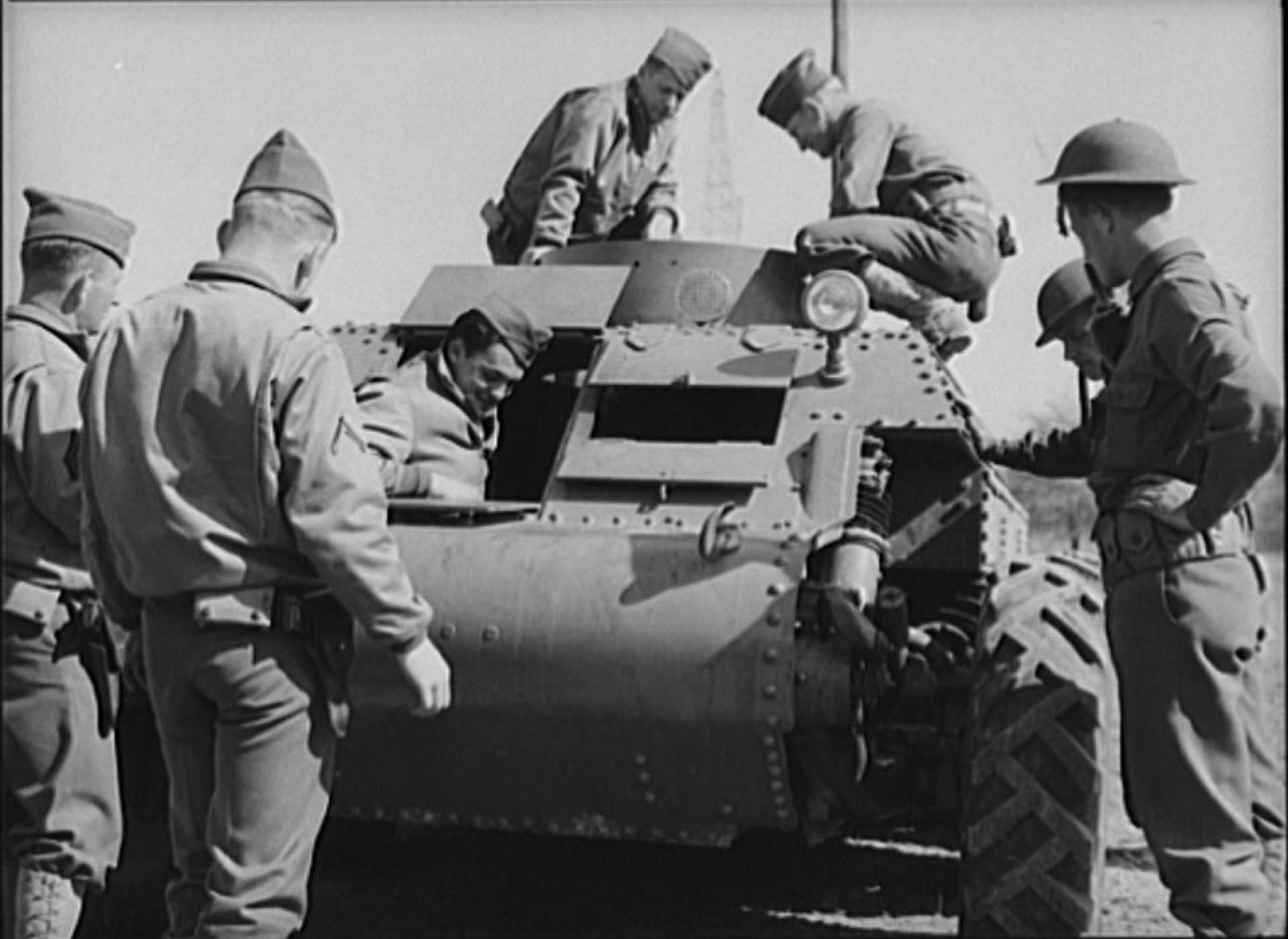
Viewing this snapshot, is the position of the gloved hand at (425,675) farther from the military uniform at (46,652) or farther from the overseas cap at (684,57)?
the overseas cap at (684,57)

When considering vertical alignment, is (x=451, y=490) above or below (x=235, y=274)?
below

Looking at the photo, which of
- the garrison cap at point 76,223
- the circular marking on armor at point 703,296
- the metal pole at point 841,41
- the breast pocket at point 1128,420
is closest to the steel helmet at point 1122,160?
the breast pocket at point 1128,420

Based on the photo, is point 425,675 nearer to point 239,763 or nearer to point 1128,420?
point 239,763

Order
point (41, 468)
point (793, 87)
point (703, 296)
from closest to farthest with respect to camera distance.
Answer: point (41, 468), point (703, 296), point (793, 87)

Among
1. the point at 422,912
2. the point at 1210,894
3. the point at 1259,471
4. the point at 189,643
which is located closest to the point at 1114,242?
the point at 1259,471

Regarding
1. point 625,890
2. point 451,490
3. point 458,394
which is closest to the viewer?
point 451,490

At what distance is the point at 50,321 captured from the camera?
4.88 meters

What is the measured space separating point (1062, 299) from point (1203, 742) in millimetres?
2146

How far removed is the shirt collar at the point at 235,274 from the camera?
4.11 metres

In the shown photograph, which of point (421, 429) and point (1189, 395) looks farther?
point (421, 429)

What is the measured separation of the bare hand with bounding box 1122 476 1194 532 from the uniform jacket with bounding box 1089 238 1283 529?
30 millimetres

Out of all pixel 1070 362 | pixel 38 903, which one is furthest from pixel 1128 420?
pixel 38 903

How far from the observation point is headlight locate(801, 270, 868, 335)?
223 inches

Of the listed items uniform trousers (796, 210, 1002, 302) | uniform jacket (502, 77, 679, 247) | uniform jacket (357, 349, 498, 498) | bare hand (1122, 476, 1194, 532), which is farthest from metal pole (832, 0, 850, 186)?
bare hand (1122, 476, 1194, 532)
